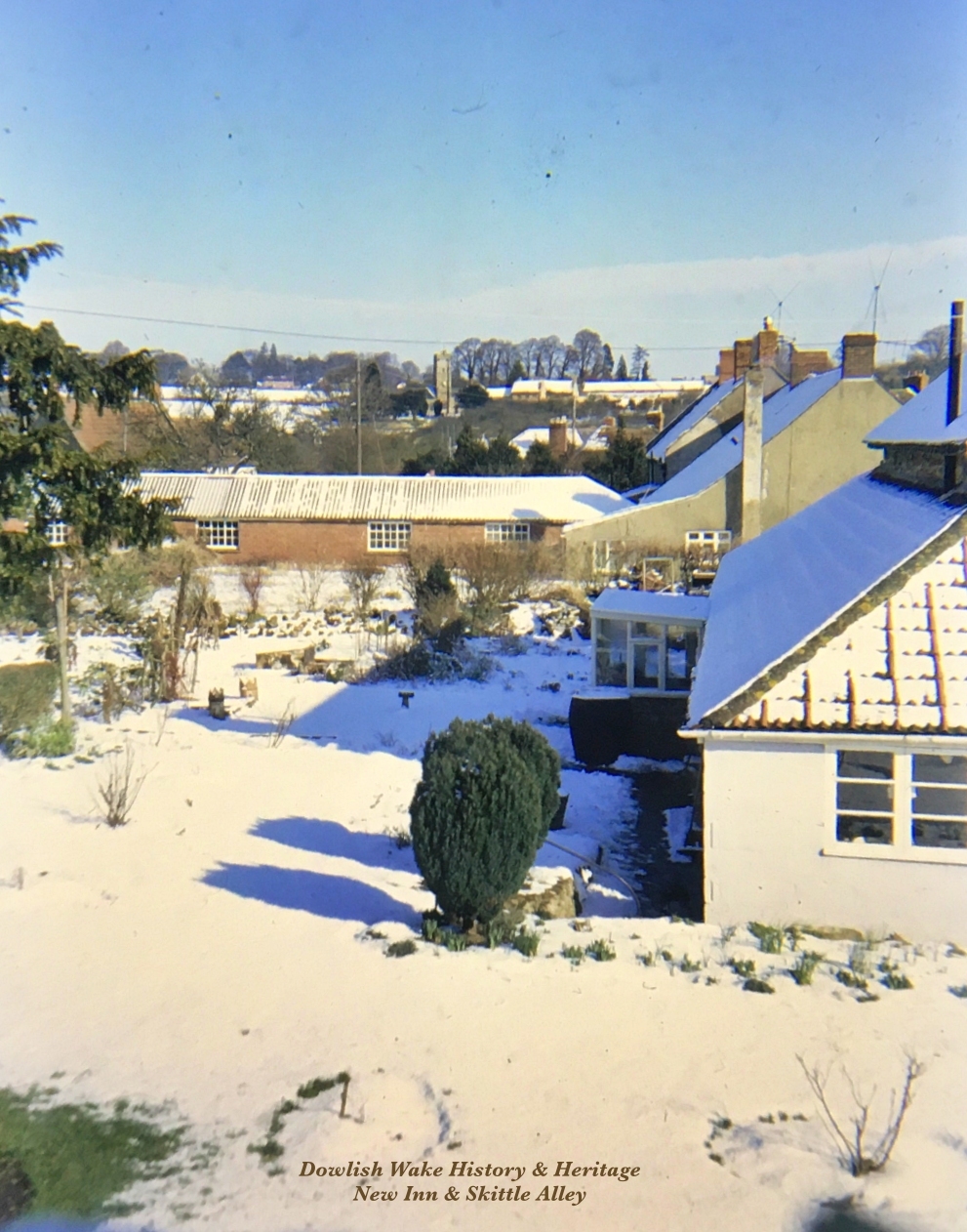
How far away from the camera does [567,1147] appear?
6160mm

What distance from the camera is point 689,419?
45062 mm

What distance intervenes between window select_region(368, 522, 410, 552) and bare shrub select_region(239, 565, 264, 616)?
7389 mm

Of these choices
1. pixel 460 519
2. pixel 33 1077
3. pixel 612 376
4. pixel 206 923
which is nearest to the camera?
pixel 33 1077

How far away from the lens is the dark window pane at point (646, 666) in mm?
17844

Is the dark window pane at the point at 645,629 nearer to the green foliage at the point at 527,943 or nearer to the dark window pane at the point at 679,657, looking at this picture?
the dark window pane at the point at 679,657

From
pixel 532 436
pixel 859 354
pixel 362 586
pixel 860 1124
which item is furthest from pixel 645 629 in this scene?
pixel 532 436

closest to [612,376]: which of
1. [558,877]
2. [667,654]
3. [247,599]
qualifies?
[247,599]

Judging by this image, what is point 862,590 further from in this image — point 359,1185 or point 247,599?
point 247,599

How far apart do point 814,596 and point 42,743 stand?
9821 mm

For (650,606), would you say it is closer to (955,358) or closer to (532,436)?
(955,358)

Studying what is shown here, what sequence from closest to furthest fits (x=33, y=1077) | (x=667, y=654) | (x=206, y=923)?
(x=33, y=1077) < (x=206, y=923) < (x=667, y=654)

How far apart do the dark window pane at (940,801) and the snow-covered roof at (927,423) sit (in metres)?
4.16

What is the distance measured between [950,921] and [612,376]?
117 metres

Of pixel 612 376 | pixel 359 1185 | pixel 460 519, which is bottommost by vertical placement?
pixel 359 1185
